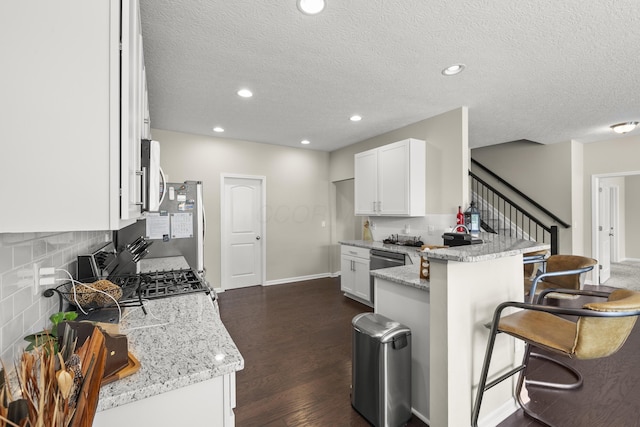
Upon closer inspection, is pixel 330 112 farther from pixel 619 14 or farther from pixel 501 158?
pixel 501 158

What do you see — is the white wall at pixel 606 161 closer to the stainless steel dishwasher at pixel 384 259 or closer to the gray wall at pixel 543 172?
the gray wall at pixel 543 172

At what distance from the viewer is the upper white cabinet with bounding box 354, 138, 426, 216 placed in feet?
12.1

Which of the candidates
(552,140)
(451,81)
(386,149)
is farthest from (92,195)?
(552,140)

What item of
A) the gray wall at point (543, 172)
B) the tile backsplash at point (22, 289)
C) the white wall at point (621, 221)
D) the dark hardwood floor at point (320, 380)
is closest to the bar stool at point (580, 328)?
the dark hardwood floor at point (320, 380)

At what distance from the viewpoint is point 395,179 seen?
388 cm

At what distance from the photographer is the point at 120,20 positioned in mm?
Answer: 917

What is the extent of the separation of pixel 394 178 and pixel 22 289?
3661 mm

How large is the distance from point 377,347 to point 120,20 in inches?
76.1

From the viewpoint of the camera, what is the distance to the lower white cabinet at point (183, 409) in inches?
33.5

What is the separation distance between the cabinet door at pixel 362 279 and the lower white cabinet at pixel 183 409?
3.11m

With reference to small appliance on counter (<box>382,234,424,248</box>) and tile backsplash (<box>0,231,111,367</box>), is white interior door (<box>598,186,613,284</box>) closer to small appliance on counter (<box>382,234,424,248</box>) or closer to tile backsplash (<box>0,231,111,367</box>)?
small appliance on counter (<box>382,234,424,248</box>)

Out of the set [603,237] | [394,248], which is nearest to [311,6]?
[394,248]

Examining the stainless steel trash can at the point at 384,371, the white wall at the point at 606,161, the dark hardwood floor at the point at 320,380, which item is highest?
the white wall at the point at 606,161

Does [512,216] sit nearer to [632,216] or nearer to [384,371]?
[632,216]
